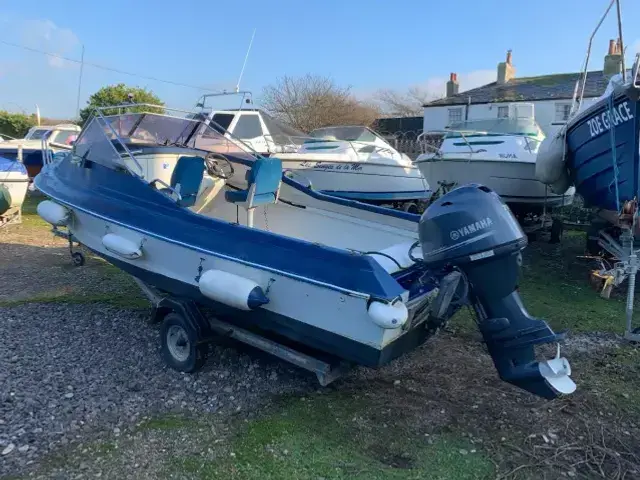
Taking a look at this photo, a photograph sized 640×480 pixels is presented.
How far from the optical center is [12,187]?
9.43 m

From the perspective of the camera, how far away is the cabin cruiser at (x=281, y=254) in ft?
9.78

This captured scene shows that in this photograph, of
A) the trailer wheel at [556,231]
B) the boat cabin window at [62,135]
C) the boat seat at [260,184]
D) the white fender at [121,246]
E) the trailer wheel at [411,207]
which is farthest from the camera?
the boat cabin window at [62,135]

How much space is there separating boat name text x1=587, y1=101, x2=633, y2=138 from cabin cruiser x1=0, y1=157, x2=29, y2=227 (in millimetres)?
8848

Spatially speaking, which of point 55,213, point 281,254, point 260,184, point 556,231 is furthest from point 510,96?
point 281,254

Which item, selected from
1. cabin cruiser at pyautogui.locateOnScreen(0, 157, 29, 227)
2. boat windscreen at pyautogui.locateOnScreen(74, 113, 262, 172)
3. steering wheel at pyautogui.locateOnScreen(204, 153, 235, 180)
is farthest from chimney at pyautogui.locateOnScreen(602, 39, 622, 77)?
cabin cruiser at pyautogui.locateOnScreen(0, 157, 29, 227)

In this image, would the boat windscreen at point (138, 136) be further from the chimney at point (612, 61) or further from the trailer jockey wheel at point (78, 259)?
the chimney at point (612, 61)

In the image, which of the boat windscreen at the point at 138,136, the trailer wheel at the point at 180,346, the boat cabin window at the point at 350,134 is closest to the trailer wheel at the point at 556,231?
the boat cabin window at the point at 350,134

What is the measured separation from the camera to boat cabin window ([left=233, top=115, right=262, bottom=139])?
961 cm

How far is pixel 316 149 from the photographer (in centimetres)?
991

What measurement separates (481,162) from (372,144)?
6.94 feet

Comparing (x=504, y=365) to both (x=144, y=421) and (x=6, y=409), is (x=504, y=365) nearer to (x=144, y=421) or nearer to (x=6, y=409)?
(x=144, y=421)

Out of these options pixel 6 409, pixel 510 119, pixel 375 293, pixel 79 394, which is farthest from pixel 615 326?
pixel 510 119

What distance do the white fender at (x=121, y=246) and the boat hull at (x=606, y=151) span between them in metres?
4.80

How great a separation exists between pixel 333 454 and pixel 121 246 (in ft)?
7.86
